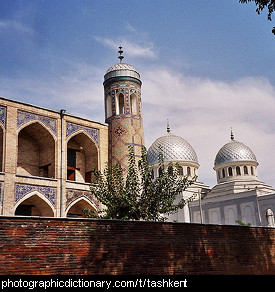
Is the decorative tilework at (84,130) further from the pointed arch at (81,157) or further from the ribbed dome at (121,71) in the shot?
the ribbed dome at (121,71)

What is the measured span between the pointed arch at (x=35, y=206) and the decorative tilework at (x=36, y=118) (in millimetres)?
2429

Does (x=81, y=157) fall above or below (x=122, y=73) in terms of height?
below

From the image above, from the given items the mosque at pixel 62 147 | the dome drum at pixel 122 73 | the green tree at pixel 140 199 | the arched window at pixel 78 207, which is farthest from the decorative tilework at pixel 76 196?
the dome drum at pixel 122 73

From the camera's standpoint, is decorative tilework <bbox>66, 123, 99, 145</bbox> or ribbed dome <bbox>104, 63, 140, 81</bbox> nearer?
decorative tilework <bbox>66, 123, 99, 145</bbox>

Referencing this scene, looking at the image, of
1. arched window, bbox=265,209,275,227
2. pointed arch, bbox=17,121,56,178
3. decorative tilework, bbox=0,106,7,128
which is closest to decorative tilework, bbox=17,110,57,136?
pointed arch, bbox=17,121,56,178

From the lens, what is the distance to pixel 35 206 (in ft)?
43.3

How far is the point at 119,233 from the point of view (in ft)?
22.9

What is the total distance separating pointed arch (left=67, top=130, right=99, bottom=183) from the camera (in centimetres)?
1474

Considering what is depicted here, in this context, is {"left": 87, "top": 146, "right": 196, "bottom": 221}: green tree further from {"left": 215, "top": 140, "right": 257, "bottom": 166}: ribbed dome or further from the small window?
{"left": 215, "top": 140, "right": 257, "bottom": 166}: ribbed dome

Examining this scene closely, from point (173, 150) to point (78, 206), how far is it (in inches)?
708

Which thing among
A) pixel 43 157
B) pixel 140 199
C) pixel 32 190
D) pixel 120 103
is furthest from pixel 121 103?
pixel 140 199

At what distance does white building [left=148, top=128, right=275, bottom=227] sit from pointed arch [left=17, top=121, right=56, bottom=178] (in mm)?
11835

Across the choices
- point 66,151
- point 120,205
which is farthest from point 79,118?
point 120,205

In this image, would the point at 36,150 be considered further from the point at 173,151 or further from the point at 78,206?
the point at 173,151
